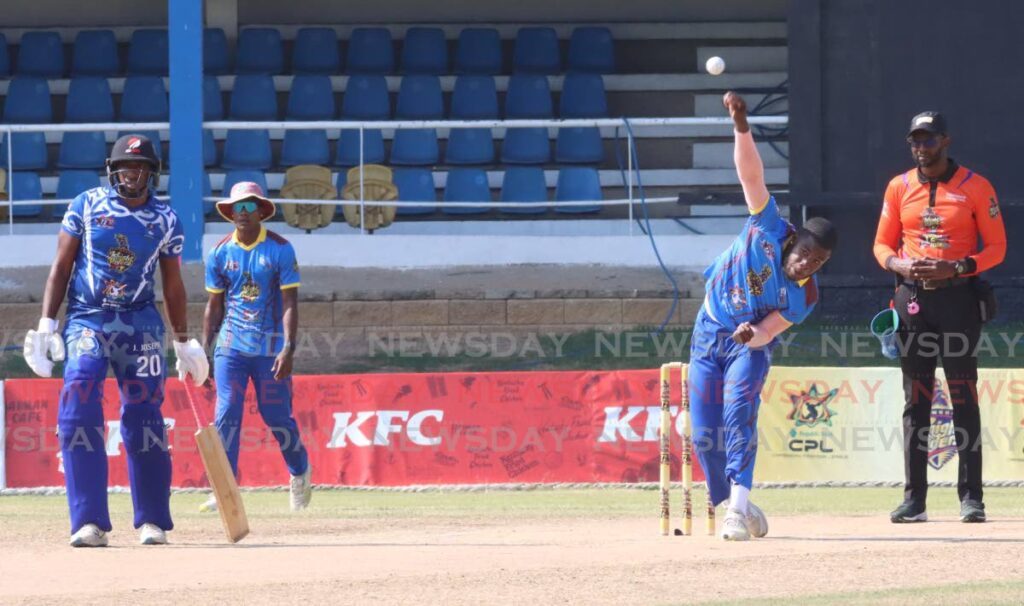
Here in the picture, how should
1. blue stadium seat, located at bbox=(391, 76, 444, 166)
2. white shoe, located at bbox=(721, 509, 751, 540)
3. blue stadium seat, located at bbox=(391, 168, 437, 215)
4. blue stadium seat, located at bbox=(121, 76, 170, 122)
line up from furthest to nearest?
1. blue stadium seat, located at bbox=(121, 76, 170, 122)
2. blue stadium seat, located at bbox=(391, 76, 444, 166)
3. blue stadium seat, located at bbox=(391, 168, 437, 215)
4. white shoe, located at bbox=(721, 509, 751, 540)

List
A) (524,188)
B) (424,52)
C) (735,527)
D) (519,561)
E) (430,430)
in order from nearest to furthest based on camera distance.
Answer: (519,561)
(735,527)
(430,430)
(524,188)
(424,52)

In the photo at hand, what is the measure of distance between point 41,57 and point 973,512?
15.1 m

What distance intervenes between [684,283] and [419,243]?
8.92 ft

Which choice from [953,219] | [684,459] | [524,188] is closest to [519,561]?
[684,459]

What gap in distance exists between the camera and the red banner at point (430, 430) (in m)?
13.3

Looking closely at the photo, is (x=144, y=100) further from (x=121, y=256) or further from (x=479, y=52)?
(x=121, y=256)

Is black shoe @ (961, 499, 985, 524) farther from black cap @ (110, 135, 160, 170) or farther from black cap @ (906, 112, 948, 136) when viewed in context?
black cap @ (110, 135, 160, 170)

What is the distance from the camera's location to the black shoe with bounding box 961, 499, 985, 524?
8875 mm

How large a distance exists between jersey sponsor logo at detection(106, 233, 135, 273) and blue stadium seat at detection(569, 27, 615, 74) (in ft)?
42.5

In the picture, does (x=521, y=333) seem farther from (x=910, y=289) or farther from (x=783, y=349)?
(x=910, y=289)

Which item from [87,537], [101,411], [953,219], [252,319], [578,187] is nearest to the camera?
[87,537]

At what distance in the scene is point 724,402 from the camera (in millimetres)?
8250

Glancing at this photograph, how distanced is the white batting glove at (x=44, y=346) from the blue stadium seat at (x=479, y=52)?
12879 mm

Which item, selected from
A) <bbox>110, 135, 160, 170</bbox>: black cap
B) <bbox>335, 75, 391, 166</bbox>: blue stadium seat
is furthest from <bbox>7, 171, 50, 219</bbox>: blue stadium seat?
<bbox>110, 135, 160, 170</bbox>: black cap
